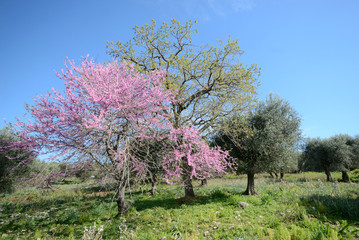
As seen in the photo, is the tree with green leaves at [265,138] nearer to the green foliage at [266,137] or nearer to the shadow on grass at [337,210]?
the green foliage at [266,137]

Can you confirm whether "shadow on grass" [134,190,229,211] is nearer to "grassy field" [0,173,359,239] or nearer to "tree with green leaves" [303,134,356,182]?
"grassy field" [0,173,359,239]

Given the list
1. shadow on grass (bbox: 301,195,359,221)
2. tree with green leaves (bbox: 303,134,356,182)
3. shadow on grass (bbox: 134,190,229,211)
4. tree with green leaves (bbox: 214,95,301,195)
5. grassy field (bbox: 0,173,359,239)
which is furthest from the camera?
tree with green leaves (bbox: 303,134,356,182)

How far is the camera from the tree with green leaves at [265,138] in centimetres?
1224

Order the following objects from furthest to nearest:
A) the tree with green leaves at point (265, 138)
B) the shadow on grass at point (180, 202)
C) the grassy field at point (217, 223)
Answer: the tree with green leaves at point (265, 138)
the shadow on grass at point (180, 202)
the grassy field at point (217, 223)

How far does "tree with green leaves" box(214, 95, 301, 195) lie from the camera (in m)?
12.2

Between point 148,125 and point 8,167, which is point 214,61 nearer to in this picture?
point 148,125

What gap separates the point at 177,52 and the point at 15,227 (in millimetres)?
13231

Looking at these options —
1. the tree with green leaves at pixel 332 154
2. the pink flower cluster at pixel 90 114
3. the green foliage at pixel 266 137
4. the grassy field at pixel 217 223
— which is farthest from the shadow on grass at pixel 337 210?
the tree with green leaves at pixel 332 154

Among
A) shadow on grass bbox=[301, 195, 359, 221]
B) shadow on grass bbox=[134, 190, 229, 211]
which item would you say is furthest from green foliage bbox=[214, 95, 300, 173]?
shadow on grass bbox=[301, 195, 359, 221]

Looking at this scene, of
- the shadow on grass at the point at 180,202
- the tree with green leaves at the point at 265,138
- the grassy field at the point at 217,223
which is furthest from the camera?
the tree with green leaves at the point at 265,138

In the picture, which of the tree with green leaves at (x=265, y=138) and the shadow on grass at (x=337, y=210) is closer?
the shadow on grass at (x=337, y=210)

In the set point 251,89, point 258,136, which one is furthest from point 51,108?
point 258,136

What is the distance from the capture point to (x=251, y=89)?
11.0 m

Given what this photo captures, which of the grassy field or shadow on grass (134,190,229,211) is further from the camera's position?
shadow on grass (134,190,229,211)
